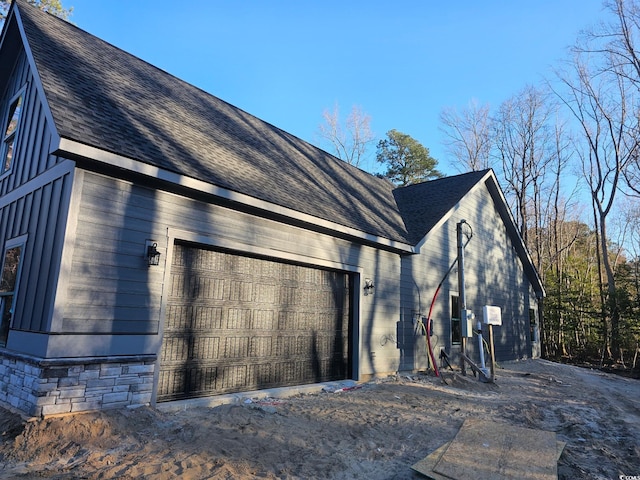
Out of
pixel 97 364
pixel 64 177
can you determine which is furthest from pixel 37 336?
pixel 64 177

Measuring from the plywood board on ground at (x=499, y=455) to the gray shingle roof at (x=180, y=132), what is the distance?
447cm

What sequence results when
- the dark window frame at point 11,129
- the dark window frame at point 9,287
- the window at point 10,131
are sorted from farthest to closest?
1. the window at point 10,131
2. the dark window frame at point 11,129
3. the dark window frame at point 9,287

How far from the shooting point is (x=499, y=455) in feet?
13.5

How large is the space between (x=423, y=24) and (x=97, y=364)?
11.5 meters

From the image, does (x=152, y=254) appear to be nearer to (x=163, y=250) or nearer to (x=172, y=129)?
(x=163, y=250)

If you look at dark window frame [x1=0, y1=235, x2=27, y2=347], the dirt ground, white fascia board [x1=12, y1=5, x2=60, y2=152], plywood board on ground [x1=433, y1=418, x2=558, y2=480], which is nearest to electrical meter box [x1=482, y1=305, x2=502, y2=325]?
the dirt ground

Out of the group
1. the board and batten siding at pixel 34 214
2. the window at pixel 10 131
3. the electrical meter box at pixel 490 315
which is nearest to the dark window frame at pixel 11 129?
the window at pixel 10 131

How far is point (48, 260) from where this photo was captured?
16.5 ft

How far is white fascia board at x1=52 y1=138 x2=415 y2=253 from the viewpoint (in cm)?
473

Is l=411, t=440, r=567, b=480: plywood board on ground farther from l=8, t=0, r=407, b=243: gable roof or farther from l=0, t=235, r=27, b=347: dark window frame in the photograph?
l=0, t=235, r=27, b=347: dark window frame

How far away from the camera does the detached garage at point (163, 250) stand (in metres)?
4.88

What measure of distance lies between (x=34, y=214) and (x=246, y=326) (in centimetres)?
350

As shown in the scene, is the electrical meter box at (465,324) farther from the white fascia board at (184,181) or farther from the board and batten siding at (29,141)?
the board and batten siding at (29,141)

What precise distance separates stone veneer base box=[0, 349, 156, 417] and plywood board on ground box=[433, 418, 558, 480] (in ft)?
12.1
